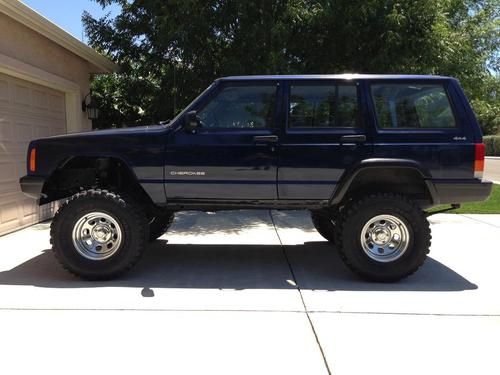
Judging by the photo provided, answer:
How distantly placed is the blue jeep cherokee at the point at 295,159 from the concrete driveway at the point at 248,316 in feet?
1.51

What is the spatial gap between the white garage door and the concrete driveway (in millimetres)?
1381

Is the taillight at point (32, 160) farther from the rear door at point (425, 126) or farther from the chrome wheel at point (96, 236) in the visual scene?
the rear door at point (425, 126)

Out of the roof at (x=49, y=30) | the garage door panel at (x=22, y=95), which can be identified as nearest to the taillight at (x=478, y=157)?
the roof at (x=49, y=30)

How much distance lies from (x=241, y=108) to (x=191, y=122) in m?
0.58

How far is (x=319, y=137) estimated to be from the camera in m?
5.32

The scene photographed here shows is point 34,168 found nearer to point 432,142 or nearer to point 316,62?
point 432,142

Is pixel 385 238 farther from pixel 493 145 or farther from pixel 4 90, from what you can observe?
pixel 493 145

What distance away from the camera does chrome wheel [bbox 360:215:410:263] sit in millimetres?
5336

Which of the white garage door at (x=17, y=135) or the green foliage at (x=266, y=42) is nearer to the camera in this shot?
the white garage door at (x=17, y=135)

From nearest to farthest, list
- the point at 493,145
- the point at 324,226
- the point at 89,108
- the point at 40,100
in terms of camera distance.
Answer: the point at 324,226
the point at 40,100
the point at 89,108
the point at 493,145

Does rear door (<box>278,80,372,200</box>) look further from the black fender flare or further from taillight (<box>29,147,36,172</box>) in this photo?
taillight (<box>29,147,36,172</box>)

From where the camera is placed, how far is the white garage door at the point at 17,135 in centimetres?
786

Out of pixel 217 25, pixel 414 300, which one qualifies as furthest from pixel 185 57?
pixel 414 300

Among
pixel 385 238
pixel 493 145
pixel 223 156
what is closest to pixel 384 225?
pixel 385 238
